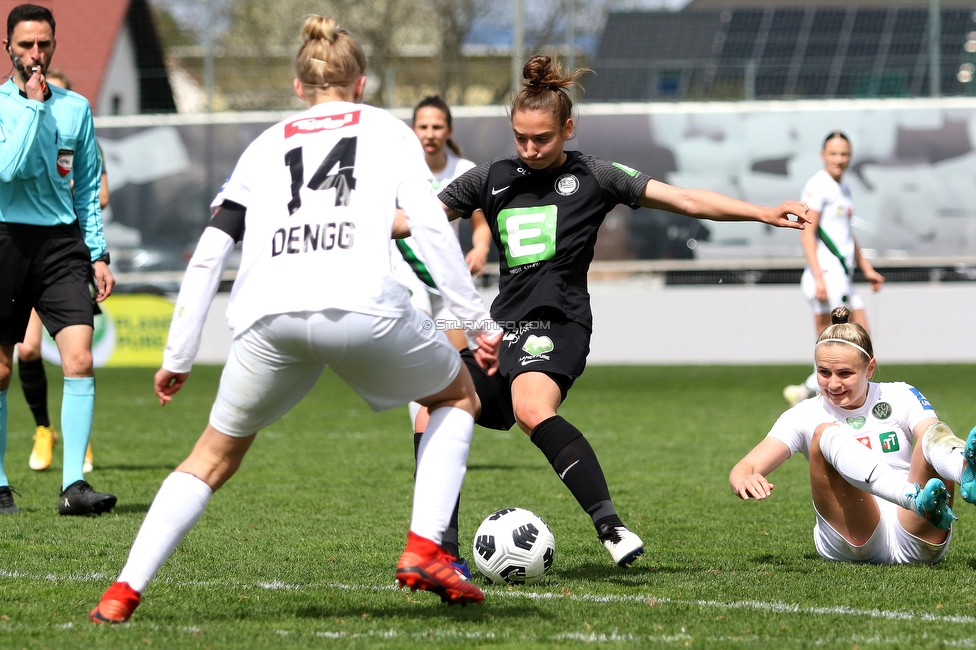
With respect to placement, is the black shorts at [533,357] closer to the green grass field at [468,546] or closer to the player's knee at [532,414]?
the player's knee at [532,414]

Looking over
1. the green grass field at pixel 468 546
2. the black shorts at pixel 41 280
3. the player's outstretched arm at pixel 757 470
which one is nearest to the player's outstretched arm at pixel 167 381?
the green grass field at pixel 468 546

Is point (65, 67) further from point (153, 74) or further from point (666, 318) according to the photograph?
point (666, 318)

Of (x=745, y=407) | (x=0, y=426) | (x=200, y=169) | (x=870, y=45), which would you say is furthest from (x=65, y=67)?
(x=0, y=426)

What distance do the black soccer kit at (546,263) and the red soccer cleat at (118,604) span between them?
1.56 metres

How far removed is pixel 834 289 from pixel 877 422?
6.69 meters

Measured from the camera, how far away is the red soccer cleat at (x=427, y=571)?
3.37m

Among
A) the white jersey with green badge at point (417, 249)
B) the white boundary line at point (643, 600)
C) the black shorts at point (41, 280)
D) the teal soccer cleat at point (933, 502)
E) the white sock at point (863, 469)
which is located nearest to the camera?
the white boundary line at point (643, 600)

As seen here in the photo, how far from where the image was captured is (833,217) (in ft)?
35.8

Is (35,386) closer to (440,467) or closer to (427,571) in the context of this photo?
(440,467)

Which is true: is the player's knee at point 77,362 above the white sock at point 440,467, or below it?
below

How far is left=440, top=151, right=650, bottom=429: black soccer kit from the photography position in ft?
14.8

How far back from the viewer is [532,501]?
6340 millimetres

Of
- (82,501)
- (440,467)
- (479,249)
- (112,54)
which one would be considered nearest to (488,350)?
(440,467)

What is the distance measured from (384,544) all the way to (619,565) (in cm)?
123
